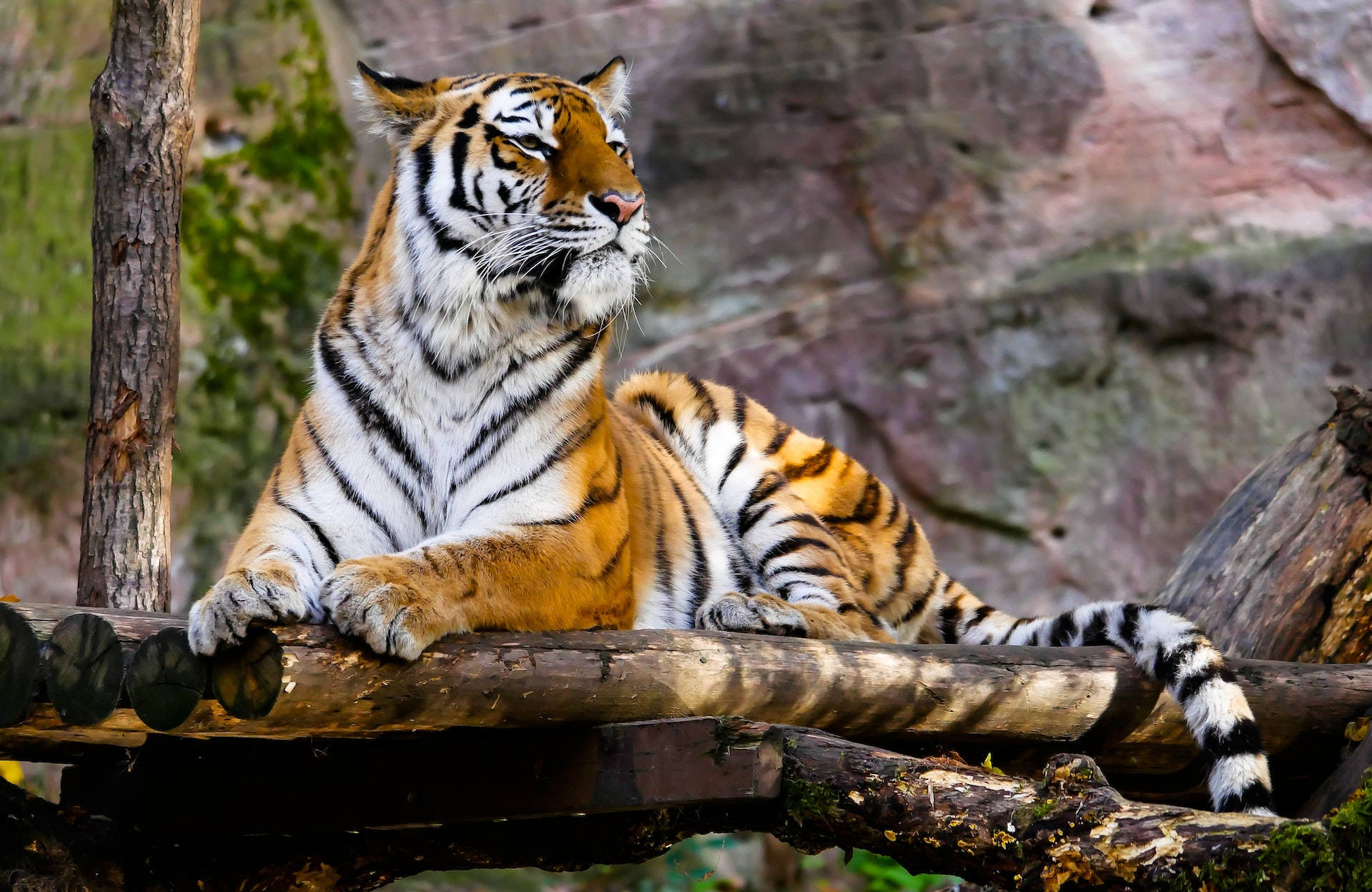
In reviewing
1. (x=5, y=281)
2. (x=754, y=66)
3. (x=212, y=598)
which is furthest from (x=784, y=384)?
(x=212, y=598)

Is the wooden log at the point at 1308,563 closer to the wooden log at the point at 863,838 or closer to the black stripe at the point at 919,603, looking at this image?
the black stripe at the point at 919,603

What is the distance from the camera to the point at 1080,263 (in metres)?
6.60

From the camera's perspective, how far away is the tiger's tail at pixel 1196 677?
2.80 m

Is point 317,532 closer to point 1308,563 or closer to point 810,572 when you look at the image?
point 810,572

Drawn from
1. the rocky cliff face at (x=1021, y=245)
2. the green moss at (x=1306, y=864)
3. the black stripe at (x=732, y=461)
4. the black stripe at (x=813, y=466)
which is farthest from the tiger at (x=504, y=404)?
the rocky cliff face at (x=1021, y=245)

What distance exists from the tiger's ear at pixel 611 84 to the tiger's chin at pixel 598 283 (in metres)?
0.67

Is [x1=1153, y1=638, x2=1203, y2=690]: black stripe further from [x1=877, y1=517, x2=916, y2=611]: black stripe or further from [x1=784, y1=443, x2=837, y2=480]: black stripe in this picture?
[x1=784, y1=443, x2=837, y2=480]: black stripe

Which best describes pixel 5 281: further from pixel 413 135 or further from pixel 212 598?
pixel 212 598

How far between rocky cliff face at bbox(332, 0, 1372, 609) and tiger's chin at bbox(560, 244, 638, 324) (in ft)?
12.1

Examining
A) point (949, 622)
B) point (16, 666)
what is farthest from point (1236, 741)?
point (16, 666)

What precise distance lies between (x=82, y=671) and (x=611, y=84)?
7.13 feet

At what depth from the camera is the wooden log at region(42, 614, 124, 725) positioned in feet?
6.54

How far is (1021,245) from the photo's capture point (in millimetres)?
6668

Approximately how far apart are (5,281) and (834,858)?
16.0 ft
